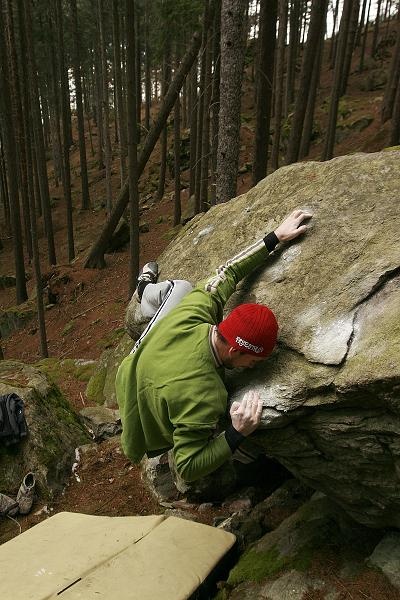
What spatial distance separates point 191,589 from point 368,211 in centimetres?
290

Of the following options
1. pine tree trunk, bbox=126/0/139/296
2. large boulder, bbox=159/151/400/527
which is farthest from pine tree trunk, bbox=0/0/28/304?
large boulder, bbox=159/151/400/527

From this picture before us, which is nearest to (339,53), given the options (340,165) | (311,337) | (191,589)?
(340,165)

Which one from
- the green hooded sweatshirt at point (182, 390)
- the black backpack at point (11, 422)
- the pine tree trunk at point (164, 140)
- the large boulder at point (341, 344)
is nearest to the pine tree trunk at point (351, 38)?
the pine tree trunk at point (164, 140)

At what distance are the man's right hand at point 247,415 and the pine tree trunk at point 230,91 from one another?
625 centimetres

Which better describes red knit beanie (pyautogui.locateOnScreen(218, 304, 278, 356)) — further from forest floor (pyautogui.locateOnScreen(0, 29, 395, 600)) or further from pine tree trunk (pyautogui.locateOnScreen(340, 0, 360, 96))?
pine tree trunk (pyautogui.locateOnScreen(340, 0, 360, 96))

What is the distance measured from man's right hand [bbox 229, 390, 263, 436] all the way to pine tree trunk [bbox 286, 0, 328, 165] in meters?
12.1

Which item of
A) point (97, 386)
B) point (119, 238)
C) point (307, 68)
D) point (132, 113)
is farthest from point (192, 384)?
point (119, 238)

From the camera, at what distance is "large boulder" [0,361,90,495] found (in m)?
5.13

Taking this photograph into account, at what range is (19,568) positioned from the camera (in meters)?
3.25

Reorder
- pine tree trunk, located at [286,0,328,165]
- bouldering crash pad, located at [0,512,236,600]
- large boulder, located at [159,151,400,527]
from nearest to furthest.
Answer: large boulder, located at [159,151,400,527], bouldering crash pad, located at [0,512,236,600], pine tree trunk, located at [286,0,328,165]

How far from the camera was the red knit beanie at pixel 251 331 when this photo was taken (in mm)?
2680

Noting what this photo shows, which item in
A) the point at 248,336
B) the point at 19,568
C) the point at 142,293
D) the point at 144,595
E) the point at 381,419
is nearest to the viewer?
the point at 381,419

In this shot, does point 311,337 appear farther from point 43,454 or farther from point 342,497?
point 43,454

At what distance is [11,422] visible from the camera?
5.18 meters
